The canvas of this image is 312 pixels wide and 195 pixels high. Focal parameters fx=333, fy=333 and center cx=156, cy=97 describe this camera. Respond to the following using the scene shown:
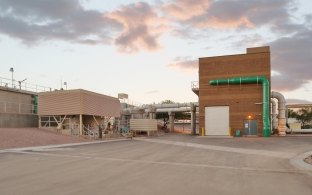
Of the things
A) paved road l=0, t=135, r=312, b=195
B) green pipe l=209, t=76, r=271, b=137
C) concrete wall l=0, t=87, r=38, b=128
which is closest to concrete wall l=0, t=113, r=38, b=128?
concrete wall l=0, t=87, r=38, b=128

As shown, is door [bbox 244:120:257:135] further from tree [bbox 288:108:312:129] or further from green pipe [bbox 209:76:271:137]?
tree [bbox 288:108:312:129]

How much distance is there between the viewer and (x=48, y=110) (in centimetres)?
4050

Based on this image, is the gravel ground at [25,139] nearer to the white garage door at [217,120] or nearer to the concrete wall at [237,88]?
the white garage door at [217,120]

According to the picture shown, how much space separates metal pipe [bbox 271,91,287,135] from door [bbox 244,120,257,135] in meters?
3.61

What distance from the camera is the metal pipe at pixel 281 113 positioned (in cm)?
4790

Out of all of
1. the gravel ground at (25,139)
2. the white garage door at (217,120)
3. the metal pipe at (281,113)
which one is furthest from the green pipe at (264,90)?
the gravel ground at (25,139)

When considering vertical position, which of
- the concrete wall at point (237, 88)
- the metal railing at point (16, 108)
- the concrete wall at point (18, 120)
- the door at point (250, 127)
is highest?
the concrete wall at point (237, 88)

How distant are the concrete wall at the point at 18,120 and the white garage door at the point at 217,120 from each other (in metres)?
24.7

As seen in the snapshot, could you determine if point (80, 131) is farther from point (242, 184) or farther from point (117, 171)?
point (242, 184)

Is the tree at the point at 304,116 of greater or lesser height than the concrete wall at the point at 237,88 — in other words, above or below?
below

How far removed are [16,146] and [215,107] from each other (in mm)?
31701

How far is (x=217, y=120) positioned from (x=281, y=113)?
928 cm

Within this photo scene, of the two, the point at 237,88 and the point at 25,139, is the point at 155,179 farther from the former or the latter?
the point at 237,88

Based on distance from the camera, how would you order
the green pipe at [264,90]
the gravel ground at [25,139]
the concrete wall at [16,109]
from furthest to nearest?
the green pipe at [264,90] → the concrete wall at [16,109] → the gravel ground at [25,139]
